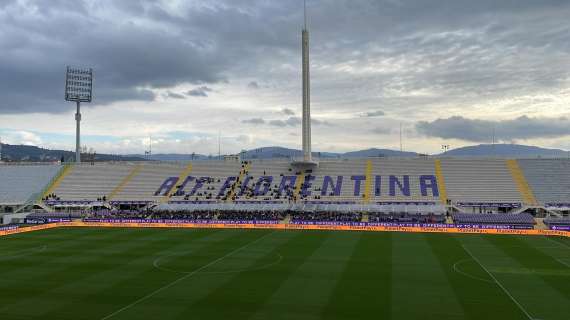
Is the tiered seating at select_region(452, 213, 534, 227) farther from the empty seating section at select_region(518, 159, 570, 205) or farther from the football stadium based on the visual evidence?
the empty seating section at select_region(518, 159, 570, 205)

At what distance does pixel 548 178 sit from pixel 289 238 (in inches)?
2034

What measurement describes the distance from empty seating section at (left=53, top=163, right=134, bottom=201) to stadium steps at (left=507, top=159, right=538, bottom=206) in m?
71.2

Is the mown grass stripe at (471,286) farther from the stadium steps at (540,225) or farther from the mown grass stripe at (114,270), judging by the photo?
the stadium steps at (540,225)

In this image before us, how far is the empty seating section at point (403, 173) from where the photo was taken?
81188 millimetres

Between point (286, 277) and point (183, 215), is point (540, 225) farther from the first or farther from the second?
point (183, 215)

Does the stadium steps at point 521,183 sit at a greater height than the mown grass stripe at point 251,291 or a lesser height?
greater

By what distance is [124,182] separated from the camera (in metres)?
94.7

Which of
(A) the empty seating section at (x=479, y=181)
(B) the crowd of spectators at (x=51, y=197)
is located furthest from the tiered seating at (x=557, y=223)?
(B) the crowd of spectators at (x=51, y=197)

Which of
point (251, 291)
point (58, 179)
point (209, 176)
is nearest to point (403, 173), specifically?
point (209, 176)

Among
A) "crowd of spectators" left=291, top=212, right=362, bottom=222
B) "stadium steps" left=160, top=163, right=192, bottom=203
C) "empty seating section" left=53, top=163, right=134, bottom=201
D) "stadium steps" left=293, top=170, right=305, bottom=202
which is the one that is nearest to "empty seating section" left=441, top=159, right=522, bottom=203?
"crowd of spectators" left=291, top=212, right=362, bottom=222

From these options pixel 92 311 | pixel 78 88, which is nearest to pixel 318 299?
pixel 92 311

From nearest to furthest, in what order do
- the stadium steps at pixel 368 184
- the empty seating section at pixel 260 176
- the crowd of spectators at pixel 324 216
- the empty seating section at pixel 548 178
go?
the crowd of spectators at pixel 324 216, the empty seating section at pixel 548 178, the stadium steps at pixel 368 184, the empty seating section at pixel 260 176

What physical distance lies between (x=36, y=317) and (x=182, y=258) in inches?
666

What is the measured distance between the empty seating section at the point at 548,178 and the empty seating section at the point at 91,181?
73956 mm
